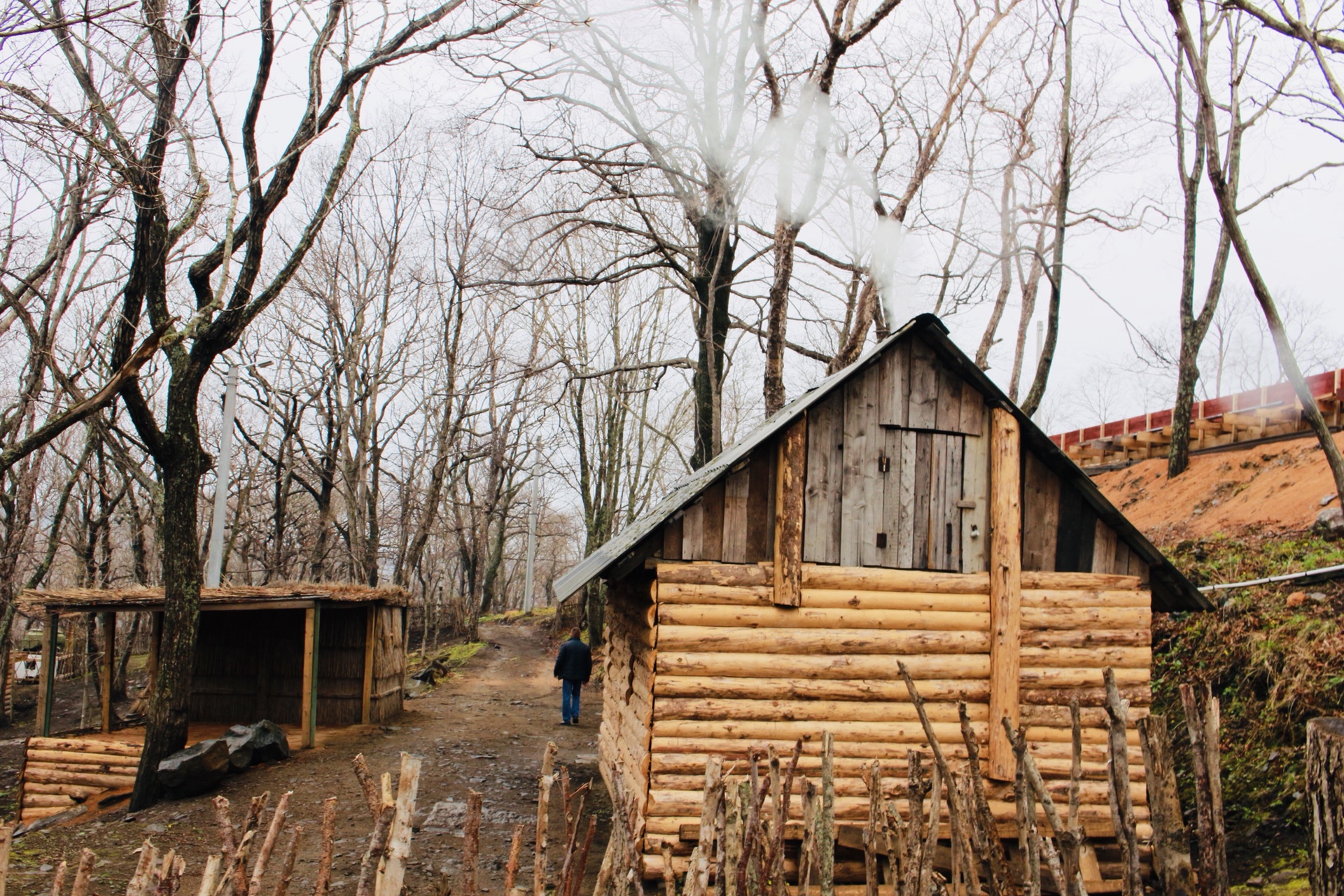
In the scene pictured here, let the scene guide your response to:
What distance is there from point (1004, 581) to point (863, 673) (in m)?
1.67

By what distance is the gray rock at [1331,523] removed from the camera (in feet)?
40.6

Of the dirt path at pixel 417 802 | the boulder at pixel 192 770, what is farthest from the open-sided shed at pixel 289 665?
the boulder at pixel 192 770

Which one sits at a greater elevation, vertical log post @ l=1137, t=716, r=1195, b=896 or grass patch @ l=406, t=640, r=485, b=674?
vertical log post @ l=1137, t=716, r=1195, b=896

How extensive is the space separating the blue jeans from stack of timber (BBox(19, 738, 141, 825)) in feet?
23.5

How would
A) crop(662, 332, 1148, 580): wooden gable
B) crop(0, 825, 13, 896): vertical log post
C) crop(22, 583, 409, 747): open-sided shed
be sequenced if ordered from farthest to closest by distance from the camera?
crop(22, 583, 409, 747): open-sided shed < crop(662, 332, 1148, 580): wooden gable < crop(0, 825, 13, 896): vertical log post

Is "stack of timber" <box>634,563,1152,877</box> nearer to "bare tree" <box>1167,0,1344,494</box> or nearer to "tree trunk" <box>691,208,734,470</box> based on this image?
"bare tree" <box>1167,0,1344,494</box>

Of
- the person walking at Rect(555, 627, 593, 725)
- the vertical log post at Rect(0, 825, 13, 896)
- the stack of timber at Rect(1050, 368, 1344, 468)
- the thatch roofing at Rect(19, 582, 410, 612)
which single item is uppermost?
the stack of timber at Rect(1050, 368, 1344, 468)

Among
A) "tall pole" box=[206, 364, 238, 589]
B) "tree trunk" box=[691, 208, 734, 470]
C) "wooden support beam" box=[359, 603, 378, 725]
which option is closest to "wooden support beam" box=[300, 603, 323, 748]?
"wooden support beam" box=[359, 603, 378, 725]

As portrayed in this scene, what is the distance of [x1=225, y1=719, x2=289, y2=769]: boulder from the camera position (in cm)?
1295

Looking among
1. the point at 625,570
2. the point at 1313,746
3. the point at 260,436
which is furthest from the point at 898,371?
the point at 260,436

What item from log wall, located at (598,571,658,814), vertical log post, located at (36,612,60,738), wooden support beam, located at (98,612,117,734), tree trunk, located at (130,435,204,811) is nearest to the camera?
log wall, located at (598,571,658,814)

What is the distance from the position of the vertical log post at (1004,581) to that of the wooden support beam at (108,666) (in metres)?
14.6

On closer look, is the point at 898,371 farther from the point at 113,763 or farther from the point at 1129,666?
the point at 113,763

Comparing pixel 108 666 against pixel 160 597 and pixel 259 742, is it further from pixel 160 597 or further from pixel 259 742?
pixel 259 742
